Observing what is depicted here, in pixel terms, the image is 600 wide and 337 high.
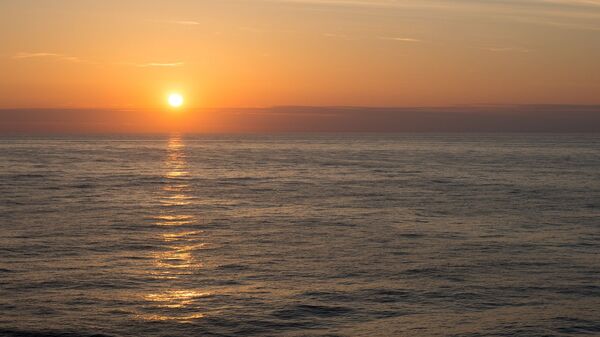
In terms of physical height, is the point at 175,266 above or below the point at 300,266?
above

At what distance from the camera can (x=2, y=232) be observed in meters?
31.3

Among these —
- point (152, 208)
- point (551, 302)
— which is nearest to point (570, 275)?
point (551, 302)

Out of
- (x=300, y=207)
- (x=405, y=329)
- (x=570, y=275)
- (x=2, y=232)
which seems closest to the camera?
(x=405, y=329)

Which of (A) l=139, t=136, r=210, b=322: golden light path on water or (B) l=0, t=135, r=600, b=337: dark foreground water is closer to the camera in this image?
(B) l=0, t=135, r=600, b=337: dark foreground water

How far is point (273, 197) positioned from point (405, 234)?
19392 mm

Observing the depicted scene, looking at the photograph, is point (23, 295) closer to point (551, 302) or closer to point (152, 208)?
point (551, 302)

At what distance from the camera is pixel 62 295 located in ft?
65.1

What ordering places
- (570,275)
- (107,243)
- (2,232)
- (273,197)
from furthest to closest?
(273,197) → (2,232) → (107,243) → (570,275)

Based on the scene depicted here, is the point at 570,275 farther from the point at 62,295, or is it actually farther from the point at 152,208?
the point at 152,208

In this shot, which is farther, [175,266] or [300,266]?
[175,266]

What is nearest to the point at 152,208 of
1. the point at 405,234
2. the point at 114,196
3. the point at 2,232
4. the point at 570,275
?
the point at 114,196

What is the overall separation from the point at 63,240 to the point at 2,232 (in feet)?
12.7

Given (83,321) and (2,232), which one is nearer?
(83,321)

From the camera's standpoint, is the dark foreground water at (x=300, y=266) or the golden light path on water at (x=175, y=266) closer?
the dark foreground water at (x=300, y=266)
